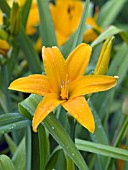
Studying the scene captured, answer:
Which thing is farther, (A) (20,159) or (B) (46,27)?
(B) (46,27)

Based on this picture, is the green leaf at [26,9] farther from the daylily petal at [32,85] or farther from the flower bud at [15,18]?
the daylily petal at [32,85]

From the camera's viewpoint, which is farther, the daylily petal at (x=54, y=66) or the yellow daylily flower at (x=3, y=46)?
the yellow daylily flower at (x=3, y=46)

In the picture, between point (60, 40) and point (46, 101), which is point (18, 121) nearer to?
point (46, 101)

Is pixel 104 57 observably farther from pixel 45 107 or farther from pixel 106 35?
pixel 106 35

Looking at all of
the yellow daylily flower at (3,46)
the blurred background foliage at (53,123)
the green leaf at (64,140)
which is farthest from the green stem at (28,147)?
the yellow daylily flower at (3,46)

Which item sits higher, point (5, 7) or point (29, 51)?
point (5, 7)

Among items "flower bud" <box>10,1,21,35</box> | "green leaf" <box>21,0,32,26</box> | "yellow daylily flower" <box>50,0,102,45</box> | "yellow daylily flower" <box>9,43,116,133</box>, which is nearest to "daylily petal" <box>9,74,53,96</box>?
"yellow daylily flower" <box>9,43,116,133</box>

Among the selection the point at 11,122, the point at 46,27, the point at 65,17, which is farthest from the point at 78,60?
the point at 65,17
